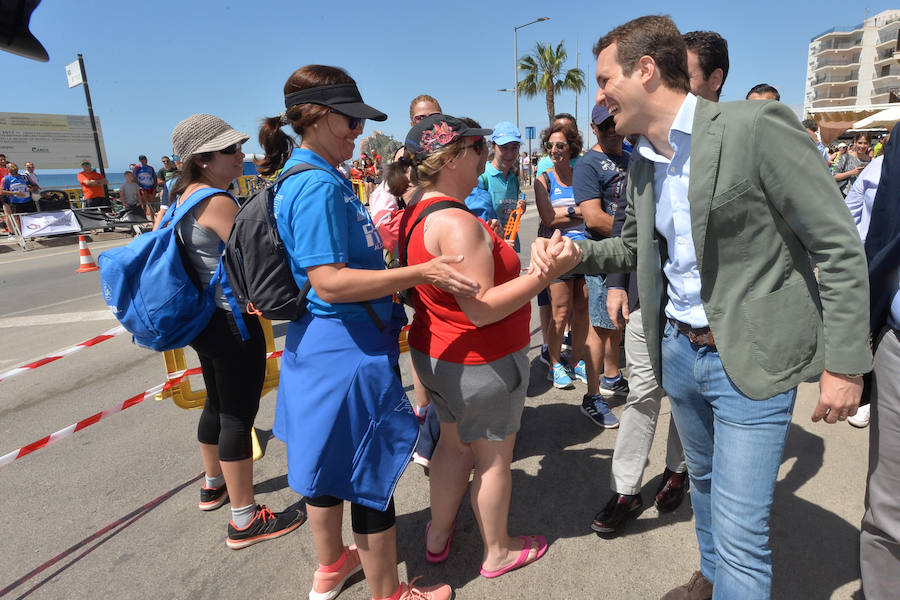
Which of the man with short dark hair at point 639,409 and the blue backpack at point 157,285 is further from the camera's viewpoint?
the man with short dark hair at point 639,409

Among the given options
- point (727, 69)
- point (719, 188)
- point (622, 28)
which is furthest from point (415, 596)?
point (727, 69)

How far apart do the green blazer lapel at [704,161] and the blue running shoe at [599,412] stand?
2.25m

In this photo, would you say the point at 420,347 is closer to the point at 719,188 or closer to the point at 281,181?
the point at 281,181

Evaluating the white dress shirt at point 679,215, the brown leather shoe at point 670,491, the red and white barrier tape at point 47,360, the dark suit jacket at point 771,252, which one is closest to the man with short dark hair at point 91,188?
the red and white barrier tape at point 47,360

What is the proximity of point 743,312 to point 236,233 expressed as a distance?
169 cm

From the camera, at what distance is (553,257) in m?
1.75

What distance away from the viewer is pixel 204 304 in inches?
92.9

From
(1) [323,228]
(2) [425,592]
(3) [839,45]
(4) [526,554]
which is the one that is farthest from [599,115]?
(3) [839,45]

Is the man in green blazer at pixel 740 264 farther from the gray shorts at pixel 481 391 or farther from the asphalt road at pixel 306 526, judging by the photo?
the asphalt road at pixel 306 526

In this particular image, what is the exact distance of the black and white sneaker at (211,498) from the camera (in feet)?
9.26

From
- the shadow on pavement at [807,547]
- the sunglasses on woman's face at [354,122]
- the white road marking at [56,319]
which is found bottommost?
the shadow on pavement at [807,547]

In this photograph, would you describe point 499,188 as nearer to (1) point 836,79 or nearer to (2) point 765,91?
(2) point 765,91

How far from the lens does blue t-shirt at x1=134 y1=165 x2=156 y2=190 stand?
644 inches

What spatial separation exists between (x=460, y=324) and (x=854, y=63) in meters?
113
